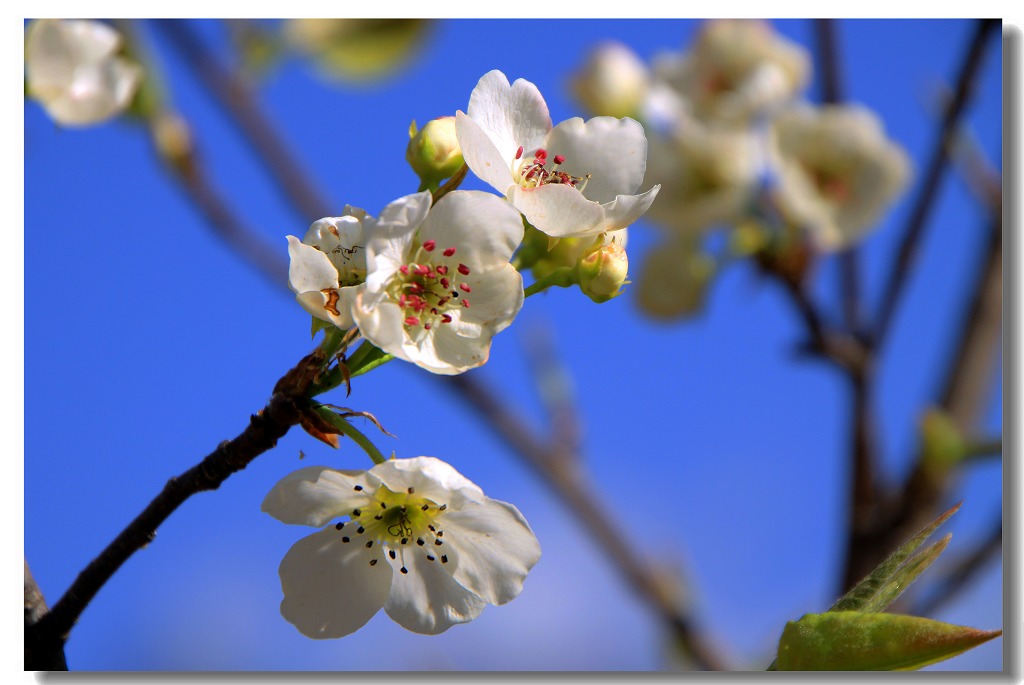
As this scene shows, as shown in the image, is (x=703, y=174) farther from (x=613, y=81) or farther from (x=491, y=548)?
(x=491, y=548)

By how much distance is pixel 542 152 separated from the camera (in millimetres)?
659

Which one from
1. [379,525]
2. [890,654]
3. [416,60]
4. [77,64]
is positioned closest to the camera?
[890,654]

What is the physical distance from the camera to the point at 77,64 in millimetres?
1001

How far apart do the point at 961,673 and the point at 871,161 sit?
0.73 m

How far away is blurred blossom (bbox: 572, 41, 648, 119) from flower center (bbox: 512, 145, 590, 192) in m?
0.99

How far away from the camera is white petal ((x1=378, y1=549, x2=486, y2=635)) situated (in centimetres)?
67

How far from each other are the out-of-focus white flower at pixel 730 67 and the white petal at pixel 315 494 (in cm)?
97

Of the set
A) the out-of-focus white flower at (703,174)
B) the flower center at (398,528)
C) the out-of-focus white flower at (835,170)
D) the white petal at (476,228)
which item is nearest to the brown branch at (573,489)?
the out-of-focus white flower at (703,174)

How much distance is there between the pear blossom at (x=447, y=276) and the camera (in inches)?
21.5

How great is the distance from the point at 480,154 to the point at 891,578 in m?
0.34
